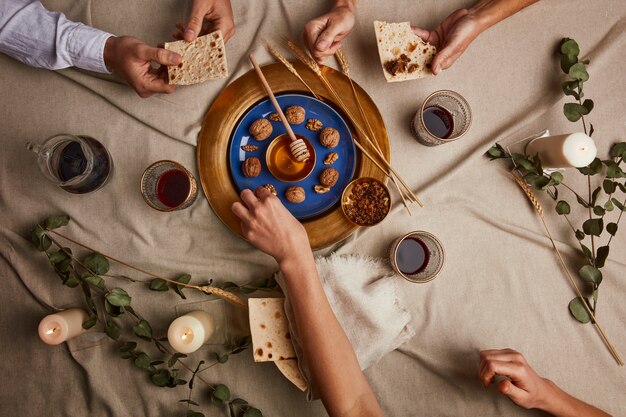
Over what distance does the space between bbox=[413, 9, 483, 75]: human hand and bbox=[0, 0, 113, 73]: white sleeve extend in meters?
1.05

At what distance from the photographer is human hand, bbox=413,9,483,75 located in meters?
1.24

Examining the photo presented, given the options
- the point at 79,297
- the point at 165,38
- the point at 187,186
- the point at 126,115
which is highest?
the point at 165,38

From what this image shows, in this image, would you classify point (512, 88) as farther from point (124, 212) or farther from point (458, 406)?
point (124, 212)

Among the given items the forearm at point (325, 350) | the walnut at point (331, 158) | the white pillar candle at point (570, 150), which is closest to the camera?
the forearm at point (325, 350)

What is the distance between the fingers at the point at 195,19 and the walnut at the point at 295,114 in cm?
38

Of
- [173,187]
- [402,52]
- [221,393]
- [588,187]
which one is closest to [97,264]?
[173,187]

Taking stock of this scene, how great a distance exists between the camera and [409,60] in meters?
1.28

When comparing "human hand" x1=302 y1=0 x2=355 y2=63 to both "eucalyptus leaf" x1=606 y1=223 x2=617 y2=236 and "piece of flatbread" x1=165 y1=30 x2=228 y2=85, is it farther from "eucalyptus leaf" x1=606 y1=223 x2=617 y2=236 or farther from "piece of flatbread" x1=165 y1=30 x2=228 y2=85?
"eucalyptus leaf" x1=606 y1=223 x2=617 y2=236

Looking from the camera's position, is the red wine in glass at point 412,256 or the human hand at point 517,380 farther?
the red wine in glass at point 412,256

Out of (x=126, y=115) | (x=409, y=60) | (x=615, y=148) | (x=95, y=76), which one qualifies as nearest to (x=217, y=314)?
(x=126, y=115)

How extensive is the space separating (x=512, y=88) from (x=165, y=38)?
121 cm

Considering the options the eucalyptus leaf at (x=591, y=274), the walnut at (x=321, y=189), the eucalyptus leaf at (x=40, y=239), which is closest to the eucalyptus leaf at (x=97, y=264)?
the eucalyptus leaf at (x=40, y=239)

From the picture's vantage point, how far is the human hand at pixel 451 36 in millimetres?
1243

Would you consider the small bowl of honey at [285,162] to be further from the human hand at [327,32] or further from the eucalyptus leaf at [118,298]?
the eucalyptus leaf at [118,298]
